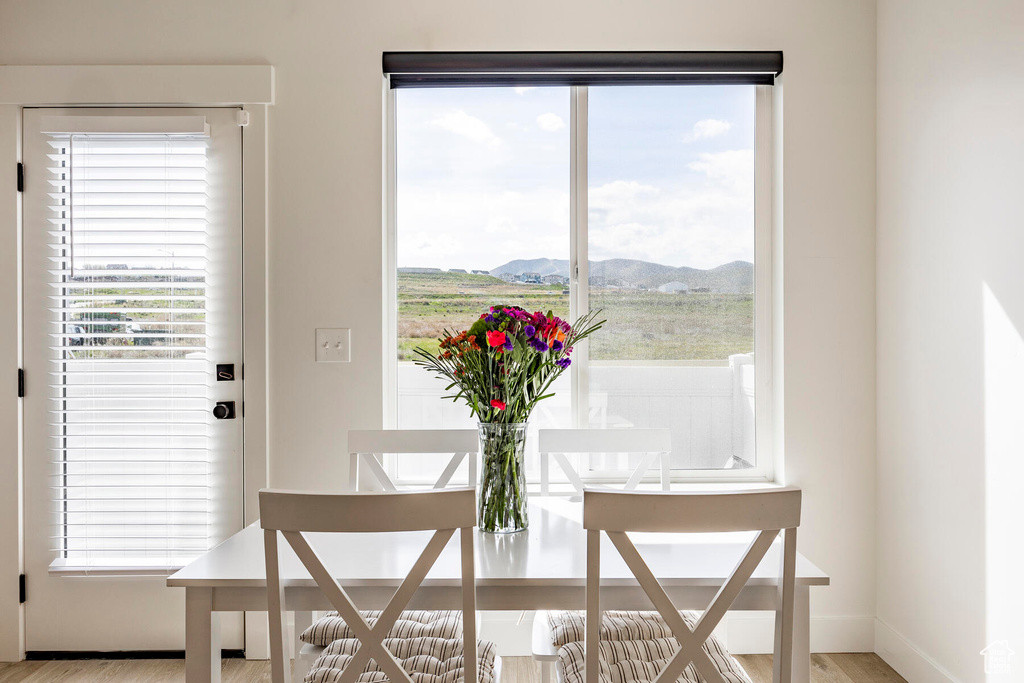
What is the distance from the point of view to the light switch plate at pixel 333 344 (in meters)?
2.53

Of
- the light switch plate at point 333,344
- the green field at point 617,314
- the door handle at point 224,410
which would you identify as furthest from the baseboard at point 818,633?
the door handle at point 224,410

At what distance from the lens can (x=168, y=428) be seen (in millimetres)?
2525

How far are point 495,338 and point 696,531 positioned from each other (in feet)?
1.99

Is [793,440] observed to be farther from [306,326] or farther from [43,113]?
[43,113]

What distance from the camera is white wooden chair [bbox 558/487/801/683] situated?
1.15 metres

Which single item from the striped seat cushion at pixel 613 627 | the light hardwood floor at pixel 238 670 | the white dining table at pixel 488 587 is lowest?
the light hardwood floor at pixel 238 670

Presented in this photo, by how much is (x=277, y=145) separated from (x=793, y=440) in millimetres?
2336

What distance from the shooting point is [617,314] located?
271cm

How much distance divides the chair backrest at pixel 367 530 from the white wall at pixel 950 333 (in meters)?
1.64

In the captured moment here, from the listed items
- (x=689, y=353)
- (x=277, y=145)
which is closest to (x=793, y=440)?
(x=689, y=353)

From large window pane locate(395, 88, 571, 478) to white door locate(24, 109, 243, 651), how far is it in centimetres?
67

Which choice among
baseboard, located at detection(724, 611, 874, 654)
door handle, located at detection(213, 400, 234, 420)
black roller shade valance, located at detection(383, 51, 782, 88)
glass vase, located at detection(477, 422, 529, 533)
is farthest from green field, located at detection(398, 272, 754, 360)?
glass vase, located at detection(477, 422, 529, 533)

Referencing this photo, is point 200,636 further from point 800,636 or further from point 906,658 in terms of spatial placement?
point 906,658

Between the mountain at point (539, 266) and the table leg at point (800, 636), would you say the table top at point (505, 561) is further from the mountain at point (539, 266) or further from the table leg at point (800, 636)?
the mountain at point (539, 266)
